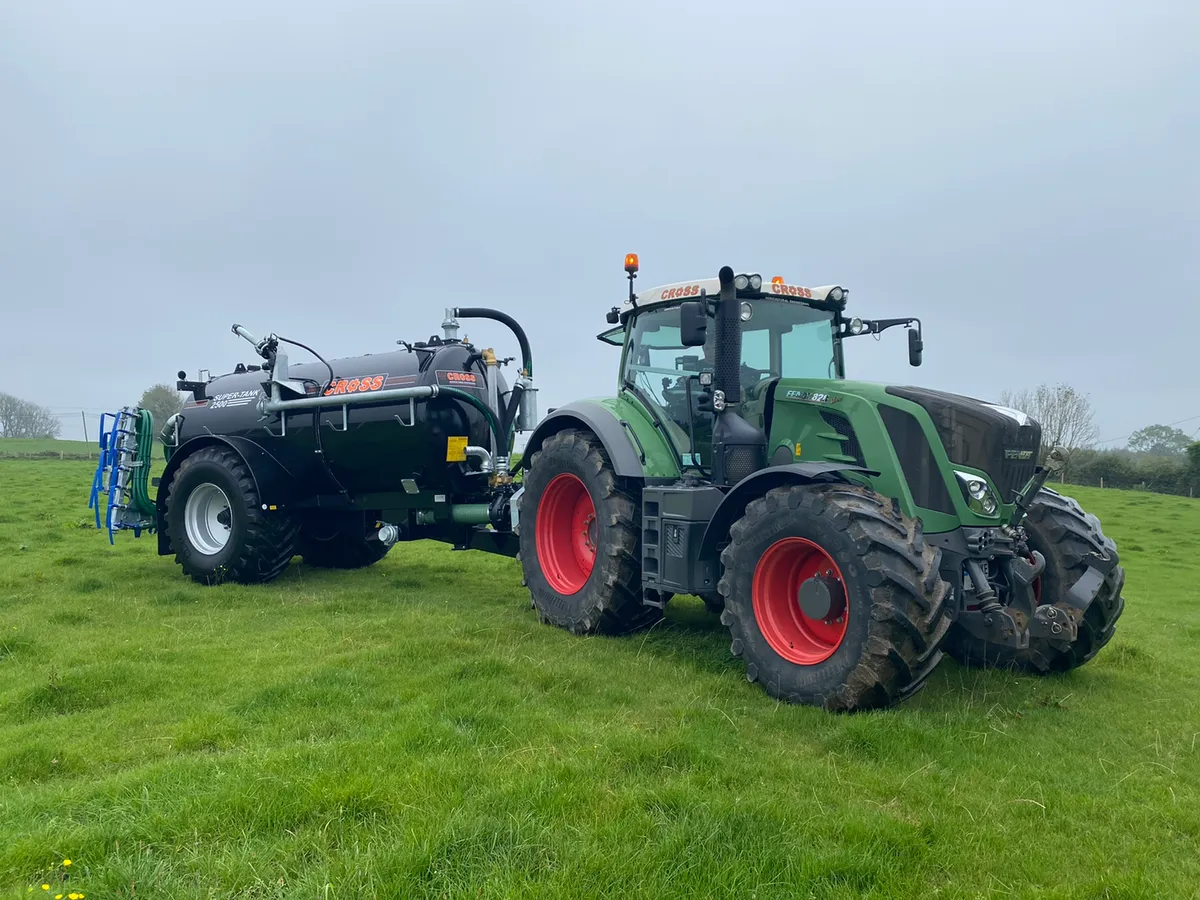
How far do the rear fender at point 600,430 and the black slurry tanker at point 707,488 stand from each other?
24 millimetres

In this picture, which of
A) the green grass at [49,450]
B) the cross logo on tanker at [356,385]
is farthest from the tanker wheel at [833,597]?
the green grass at [49,450]

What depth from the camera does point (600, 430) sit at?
6.70 m

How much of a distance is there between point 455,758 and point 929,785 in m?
2.07

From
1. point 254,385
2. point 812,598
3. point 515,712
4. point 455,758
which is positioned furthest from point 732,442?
point 254,385

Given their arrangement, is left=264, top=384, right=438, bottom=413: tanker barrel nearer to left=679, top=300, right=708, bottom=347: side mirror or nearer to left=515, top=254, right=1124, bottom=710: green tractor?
left=515, top=254, right=1124, bottom=710: green tractor

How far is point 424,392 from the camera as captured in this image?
8.44 meters

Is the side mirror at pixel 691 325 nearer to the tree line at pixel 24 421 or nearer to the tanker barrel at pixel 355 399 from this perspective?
the tanker barrel at pixel 355 399

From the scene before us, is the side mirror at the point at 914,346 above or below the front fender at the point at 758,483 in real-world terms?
above

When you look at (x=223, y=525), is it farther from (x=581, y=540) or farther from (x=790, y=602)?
(x=790, y=602)

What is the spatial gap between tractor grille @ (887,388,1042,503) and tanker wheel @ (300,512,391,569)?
278 inches

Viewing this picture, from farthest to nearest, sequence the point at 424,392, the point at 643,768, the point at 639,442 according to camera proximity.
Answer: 1. the point at 424,392
2. the point at 639,442
3. the point at 643,768

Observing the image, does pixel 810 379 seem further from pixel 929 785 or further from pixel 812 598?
pixel 929 785

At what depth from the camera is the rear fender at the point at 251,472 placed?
9328mm

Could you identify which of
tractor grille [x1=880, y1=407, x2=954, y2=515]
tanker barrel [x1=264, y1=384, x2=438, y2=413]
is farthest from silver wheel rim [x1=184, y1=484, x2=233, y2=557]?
tractor grille [x1=880, y1=407, x2=954, y2=515]
